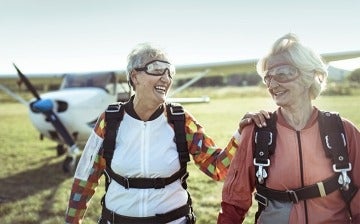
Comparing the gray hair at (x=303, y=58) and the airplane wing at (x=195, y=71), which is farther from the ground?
the gray hair at (x=303, y=58)

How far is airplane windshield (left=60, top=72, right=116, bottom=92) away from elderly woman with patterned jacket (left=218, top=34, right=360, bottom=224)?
8.19m

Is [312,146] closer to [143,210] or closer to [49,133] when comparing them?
[143,210]

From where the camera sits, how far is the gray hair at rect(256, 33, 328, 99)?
6.58 feet

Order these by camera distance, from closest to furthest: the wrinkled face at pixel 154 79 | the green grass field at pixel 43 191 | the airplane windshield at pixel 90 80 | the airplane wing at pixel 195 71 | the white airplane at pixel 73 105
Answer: the wrinkled face at pixel 154 79 < the green grass field at pixel 43 191 < the white airplane at pixel 73 105 < the airplane windshield at pixel 90 80 < the airplane wing at pixel 195 71

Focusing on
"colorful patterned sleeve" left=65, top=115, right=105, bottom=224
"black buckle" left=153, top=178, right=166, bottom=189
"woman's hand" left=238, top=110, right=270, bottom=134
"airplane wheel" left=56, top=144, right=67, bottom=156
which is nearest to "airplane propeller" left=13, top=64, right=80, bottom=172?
"airplane wheel" left=56, top=144, right=67, bottom=156

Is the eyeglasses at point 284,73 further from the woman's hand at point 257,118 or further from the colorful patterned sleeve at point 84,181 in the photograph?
the colorful patterned sleeve at point 84,181

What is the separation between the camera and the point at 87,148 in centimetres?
262

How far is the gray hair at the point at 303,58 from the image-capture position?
2006mm

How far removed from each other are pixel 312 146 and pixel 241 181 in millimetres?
358

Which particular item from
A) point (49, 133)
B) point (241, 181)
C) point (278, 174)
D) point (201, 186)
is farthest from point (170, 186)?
point (49, 133)

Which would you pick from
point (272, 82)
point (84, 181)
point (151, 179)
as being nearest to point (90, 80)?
point (84, 181)

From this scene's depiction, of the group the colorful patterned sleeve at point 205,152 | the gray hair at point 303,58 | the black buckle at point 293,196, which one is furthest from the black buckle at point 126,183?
the gray hair at point 303,58

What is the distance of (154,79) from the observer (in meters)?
2.47

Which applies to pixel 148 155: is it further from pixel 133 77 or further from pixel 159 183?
pixel 133 77
